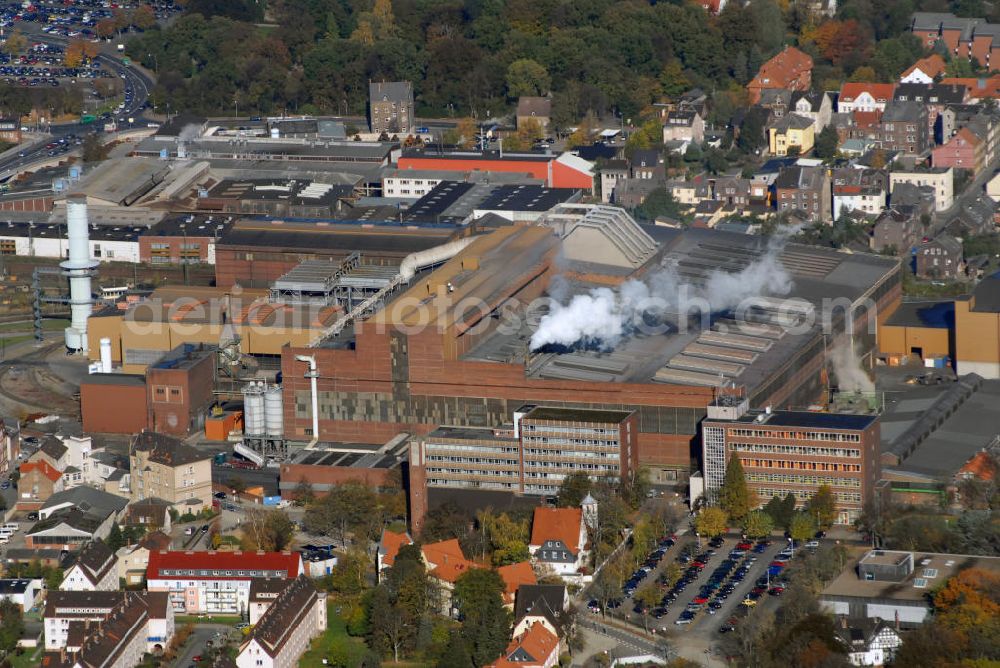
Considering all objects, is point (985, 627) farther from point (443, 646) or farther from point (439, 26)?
point (439, 26)

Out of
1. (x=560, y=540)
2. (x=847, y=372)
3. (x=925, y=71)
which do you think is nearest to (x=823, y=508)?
(x=560, y=540)

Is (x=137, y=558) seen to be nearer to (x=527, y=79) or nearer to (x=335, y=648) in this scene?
(x=335, y=648)

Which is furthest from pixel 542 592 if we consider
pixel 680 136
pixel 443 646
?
pixel 680 136

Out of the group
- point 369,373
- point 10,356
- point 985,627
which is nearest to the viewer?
point 985,627

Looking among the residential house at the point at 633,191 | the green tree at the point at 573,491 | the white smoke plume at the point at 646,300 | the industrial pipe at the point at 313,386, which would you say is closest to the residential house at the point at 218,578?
the green tree at the point at 573,491

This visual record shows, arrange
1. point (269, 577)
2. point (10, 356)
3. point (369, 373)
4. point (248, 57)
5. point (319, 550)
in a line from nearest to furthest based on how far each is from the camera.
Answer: point (269, 577), point (319, 550), point (369, 373), point (10, 356), point (248, 57)
